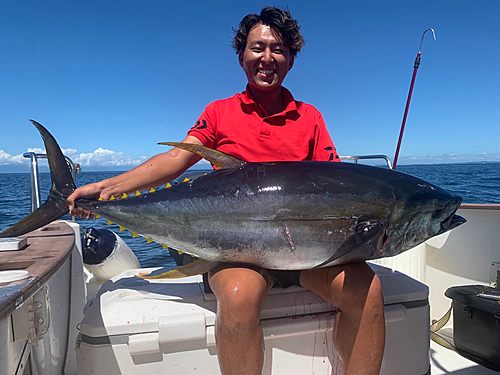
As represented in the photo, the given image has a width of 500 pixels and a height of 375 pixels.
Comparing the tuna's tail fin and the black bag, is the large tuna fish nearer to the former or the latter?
the tuna's tail fin

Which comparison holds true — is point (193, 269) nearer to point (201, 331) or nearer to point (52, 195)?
point (201, 331)

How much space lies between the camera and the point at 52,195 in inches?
69.0

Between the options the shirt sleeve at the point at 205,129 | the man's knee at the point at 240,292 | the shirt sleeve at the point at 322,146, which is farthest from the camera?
the shirt sleeve at the point at 322,146

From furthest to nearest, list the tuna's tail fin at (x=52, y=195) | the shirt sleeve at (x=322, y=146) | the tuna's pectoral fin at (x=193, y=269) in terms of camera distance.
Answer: the shirt sleeve at (x=322, y=146) < the tuna's tail fin at (x=52, y=195) < the tuna's pectoral fin at (x=193, y=269)

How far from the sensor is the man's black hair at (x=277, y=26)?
6.28 feet

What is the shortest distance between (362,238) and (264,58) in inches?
43.5

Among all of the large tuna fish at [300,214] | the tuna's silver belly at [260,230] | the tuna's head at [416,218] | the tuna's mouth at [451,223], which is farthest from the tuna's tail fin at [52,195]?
the tuna's mouth at [451,223]

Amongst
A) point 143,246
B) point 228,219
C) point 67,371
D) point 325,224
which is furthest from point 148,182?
point 143,246

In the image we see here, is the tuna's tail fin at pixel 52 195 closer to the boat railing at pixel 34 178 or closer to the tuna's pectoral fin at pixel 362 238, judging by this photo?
the boat railing at pixel 34 178

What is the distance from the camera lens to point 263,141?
6.16ft

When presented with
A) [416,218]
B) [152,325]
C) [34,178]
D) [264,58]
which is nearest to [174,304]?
[152,325]

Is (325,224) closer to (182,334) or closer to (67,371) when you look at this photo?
(182,334)

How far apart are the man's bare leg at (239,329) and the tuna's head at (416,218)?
1.85 ft

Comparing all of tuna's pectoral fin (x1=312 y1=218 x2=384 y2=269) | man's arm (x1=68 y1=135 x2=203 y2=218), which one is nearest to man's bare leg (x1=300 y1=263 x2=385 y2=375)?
tuna's pectoral fin (x1=312 y1=218 x2=384 y2=269)
